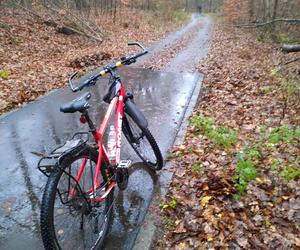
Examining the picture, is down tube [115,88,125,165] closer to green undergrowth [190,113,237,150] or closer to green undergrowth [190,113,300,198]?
green undergrowth [190,113,300,198]

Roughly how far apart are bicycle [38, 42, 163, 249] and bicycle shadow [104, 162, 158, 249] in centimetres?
24

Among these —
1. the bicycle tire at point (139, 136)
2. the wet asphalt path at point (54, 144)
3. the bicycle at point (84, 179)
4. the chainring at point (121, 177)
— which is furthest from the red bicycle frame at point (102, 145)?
the wet asphalt path at point (54, 144)

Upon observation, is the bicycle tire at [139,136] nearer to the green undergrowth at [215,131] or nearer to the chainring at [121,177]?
the chainring at [121,177]

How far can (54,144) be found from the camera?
19.5 feet

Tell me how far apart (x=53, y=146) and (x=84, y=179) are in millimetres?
2691

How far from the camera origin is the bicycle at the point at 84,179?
107 inches

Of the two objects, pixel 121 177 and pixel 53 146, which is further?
pixel 53 146

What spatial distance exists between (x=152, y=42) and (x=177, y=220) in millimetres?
16771

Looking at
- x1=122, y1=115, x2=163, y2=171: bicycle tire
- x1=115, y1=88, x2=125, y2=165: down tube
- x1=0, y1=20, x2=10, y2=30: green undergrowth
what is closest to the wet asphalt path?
x1=122, y1=115, x2=163, y2=171: bicycle tire

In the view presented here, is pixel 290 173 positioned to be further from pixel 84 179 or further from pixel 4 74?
pixel 4 74

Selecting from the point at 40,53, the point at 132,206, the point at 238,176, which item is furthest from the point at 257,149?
the point at 40,53

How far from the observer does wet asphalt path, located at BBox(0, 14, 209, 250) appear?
3766mm

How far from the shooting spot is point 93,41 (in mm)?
17234

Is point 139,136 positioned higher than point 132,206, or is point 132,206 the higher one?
point 139,136
